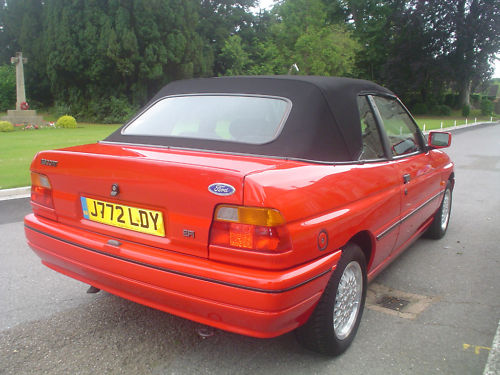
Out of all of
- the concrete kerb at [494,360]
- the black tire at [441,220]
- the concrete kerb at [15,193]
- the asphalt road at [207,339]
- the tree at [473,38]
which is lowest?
the concrete kerb at [15,193]

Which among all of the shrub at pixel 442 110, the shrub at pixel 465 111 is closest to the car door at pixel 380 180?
the shrub at pixel 442 110

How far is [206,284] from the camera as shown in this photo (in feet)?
7.04

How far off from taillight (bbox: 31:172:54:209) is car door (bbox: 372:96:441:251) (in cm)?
232

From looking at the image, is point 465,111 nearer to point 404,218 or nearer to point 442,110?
point 442,110

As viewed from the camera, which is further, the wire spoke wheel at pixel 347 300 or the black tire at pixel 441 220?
the black tire at pixel 441 220

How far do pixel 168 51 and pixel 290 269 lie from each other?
29738 millimetres

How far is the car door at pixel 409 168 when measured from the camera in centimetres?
343

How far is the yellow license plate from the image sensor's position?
2.36 m

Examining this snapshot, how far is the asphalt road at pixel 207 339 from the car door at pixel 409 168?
20.1 inches

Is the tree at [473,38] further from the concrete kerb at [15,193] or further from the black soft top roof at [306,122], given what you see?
the black soft top roof at [306,122]

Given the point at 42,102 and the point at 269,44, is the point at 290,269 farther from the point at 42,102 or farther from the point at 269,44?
the point at 42,102

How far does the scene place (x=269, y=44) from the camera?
3647 cm

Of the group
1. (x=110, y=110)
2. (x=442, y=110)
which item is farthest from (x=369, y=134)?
(x=442, y=110)

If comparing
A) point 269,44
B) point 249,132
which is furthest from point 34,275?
point 269,44
